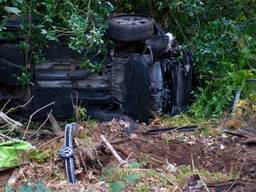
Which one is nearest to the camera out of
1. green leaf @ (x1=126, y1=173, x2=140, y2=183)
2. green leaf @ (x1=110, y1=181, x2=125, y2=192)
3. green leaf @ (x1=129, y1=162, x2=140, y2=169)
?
green leaf @ (x1=110, y1=181, x2=125, y2=192)

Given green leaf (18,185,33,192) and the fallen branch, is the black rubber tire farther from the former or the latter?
green leaf (18,185,33,192)


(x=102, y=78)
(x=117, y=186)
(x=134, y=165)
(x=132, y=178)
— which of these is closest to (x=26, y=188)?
(x=117, y=186)

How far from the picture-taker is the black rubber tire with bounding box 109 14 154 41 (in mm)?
5391

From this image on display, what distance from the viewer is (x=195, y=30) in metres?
6.79

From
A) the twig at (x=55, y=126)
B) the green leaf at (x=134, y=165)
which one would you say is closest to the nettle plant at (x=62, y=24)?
the twig at (x=55, y=126)

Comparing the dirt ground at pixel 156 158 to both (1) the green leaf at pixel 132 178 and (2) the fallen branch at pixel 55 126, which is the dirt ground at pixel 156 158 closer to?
(1) the green leaf at pixel 132 178

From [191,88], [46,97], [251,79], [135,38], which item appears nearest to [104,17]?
[135,38]

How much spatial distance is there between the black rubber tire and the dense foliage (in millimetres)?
147

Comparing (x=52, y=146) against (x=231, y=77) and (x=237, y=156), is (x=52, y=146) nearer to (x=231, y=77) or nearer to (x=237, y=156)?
(x=237, y=156)

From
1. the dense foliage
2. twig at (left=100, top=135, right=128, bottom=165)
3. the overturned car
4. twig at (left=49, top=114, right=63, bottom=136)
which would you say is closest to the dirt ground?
twig at (left=100, top=135, right=128, bottom=165)

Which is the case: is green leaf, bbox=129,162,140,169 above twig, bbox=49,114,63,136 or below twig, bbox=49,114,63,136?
above

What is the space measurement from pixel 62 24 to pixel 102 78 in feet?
2.56

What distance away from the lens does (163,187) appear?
371cm

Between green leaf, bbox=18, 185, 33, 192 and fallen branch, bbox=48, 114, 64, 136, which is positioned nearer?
green leaf, bbox=18, 185, 33, 192
